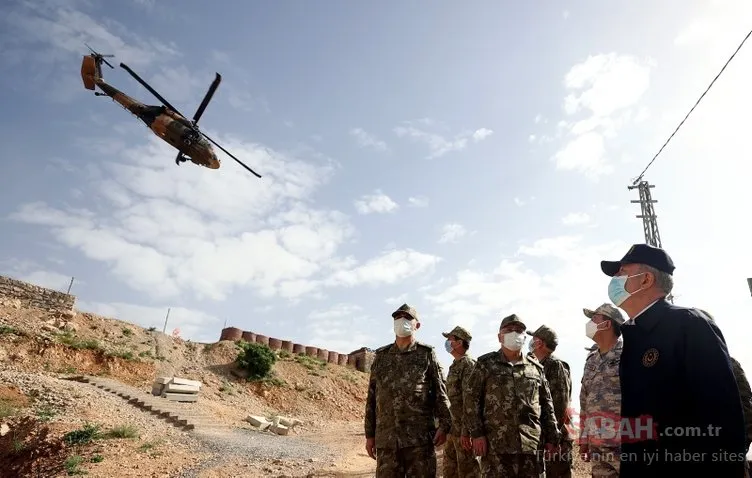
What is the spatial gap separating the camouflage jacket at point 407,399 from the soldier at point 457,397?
0.98 metres

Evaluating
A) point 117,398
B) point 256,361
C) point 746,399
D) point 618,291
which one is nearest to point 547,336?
point 746,399

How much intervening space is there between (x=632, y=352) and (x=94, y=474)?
8.70m

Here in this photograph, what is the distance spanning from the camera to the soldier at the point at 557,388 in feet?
17.3

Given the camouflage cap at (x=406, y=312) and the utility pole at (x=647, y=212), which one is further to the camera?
the utility pole at (x=647, y=212)

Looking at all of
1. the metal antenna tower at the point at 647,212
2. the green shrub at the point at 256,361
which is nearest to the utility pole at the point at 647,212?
the metal antenna tower at the point at 647,212

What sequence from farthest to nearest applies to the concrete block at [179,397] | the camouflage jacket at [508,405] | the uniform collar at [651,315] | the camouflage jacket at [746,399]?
the concrete block at [179,397], the camouflage jacket at [508,405], the camouflage jacket at [746,399], the uniform collar at [651,315]

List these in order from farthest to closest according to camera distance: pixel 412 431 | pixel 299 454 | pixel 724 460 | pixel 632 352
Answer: pixel 299 454 < pixel 412 431 < pixel 632 352 < pixel 724 460

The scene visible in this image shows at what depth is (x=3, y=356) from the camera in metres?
20.0

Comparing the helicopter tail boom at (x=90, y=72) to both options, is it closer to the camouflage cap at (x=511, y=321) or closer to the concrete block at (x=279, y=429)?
the concrete block at (x=279, y=429)

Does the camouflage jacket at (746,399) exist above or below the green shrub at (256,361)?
below

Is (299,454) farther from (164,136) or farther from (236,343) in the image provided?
(236,343)

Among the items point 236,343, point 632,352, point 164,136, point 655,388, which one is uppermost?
point 164,136

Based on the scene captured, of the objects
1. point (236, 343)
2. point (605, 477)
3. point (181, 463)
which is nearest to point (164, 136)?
point (181, 463)

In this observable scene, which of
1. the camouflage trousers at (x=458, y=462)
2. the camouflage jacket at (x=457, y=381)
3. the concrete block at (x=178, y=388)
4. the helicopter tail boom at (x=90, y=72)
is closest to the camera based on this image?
the camouflage trousers at (x=458, y=462)
